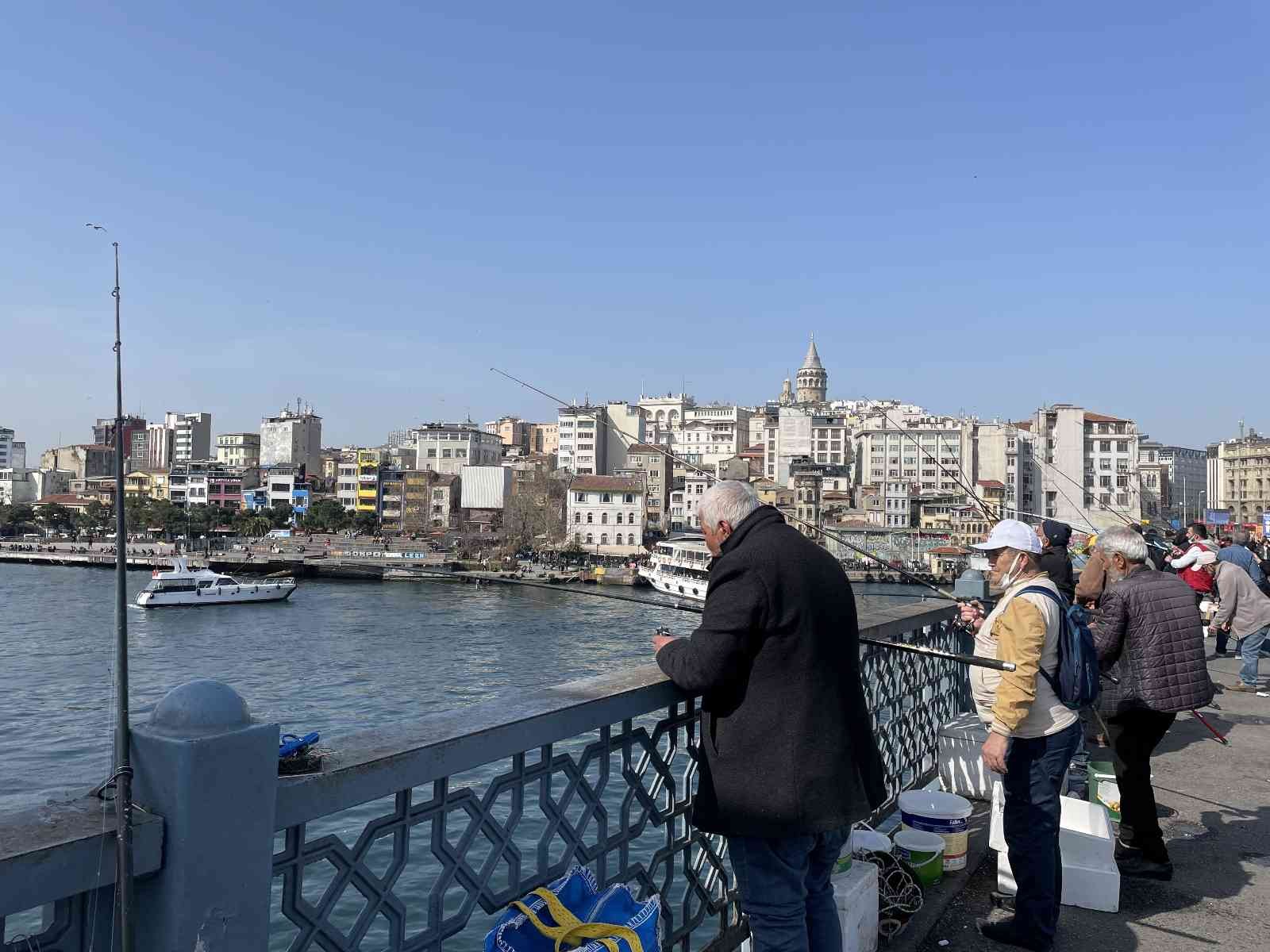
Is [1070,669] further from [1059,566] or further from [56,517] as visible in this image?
[56,517]

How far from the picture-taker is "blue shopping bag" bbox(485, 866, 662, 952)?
2.04 m

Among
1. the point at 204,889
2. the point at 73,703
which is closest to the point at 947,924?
the point at 204,889

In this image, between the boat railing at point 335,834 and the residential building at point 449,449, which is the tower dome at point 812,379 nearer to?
the residential building at point 449,449

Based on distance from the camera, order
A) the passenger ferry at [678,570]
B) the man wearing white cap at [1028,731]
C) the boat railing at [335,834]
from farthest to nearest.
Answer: the passenger ferry at [678,570]
the man wearing white cap at [1028,731]
the boat railing at [335,834]

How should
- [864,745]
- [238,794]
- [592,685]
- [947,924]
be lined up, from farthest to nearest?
[947,924] < [592,685] < [864,745] < [238,794]

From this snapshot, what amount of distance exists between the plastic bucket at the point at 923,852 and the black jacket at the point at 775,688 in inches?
62.8

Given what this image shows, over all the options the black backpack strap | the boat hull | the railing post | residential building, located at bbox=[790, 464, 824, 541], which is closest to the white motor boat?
the boat hull

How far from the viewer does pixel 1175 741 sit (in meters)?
6.19

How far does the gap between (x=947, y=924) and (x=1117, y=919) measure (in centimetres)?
63

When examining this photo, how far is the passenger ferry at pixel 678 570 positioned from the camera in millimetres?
60125

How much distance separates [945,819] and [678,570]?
2450 inches

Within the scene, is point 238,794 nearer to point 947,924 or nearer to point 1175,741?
point 947,924

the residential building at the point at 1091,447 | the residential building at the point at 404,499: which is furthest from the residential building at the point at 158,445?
the residential building at the point at 1091,447

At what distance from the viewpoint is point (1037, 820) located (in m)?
3.24
